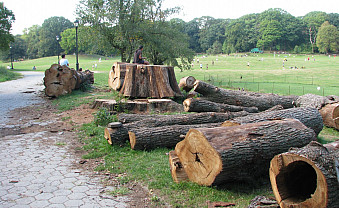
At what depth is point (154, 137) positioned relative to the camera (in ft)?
18.7

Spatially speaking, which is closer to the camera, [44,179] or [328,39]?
[44,179]

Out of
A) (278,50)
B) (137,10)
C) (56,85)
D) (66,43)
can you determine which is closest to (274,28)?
(278,50)

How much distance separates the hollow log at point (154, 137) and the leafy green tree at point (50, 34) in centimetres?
8959

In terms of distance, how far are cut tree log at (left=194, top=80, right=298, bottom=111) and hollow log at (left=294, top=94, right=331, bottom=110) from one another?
69 centimetres

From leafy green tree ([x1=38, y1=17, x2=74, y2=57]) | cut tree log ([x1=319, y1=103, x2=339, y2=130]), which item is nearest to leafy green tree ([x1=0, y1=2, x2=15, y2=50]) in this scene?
cut tree log ([x1=319, y1=103, x2=339, y2=130])

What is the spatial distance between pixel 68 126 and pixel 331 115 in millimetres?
7179

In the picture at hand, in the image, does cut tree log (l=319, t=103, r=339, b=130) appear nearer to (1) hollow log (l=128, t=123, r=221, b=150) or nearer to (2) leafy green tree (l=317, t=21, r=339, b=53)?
(1) hollow log (l=128, t=123, r=221, b=150)

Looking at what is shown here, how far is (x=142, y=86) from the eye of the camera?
412 inches

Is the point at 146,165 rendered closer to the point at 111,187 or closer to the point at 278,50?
the point at 111,187

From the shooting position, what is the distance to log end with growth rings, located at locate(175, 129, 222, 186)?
388 centimetres

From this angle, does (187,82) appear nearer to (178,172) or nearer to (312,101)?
(312,101)

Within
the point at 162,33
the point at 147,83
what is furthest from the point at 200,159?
the point at 162,33

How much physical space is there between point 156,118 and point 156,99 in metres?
3.17

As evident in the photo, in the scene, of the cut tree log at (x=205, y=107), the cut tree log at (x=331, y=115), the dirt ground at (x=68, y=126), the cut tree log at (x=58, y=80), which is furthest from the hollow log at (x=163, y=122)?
the cut tree log at (x=58, y=80)
